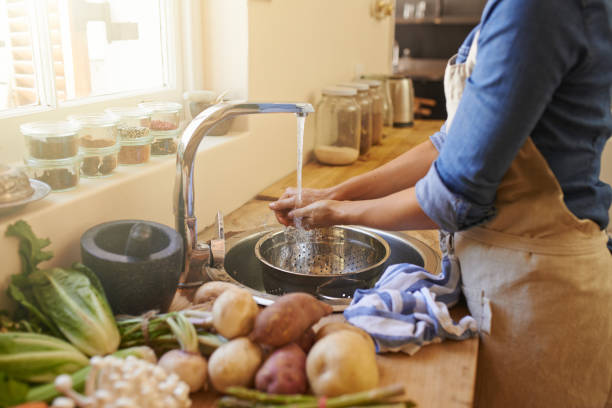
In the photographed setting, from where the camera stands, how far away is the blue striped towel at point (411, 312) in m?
0.83

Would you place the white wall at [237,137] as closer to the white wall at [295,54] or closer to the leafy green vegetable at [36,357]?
the white wall at [295,54]

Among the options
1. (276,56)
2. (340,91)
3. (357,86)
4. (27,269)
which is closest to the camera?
(27,269)

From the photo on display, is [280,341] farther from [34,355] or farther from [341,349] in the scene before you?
[34,355]

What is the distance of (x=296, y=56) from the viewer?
191 cm

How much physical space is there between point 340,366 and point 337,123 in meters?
1.54

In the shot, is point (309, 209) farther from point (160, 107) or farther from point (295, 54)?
point (295, 54)

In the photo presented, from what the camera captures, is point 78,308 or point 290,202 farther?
point 290,202

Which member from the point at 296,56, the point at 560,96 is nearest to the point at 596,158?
the point at 560,96

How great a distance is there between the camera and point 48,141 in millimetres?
993

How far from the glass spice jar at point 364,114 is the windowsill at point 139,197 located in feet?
2.18

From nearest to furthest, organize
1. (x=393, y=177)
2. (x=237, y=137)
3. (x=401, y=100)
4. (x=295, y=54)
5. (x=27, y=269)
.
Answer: (x=27, y=269), (x=393, y=177), (x=237, y=137), (x=295, y=54), (x=401, y=100)

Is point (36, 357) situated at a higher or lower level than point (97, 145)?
lower

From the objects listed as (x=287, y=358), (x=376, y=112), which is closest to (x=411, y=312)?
(x=287, y=358)

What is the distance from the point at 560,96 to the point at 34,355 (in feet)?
2.56
